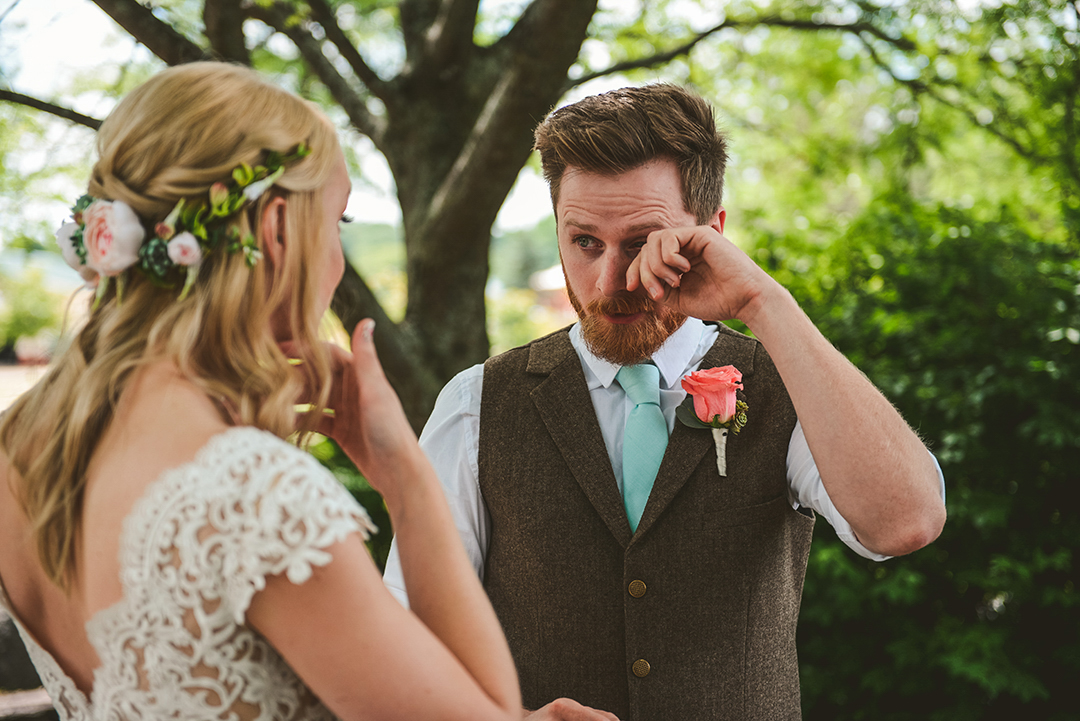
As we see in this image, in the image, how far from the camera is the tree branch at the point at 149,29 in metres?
3.25

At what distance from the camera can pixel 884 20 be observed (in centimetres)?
481

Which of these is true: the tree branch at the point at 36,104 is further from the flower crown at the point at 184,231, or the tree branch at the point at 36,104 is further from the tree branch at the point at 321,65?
the flower crown at the point at 184,231

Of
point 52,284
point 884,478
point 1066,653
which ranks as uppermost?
point 884,478

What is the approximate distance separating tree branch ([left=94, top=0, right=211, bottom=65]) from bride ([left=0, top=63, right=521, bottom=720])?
89.6 inches

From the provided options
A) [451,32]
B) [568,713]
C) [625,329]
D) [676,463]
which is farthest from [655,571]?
[451,32]

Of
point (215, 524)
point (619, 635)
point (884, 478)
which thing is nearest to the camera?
point (215, 524)

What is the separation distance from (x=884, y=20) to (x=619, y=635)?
14.5 ft

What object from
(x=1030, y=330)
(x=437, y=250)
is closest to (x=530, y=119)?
(x=437, y=250)

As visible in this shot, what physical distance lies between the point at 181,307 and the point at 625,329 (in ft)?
3.55

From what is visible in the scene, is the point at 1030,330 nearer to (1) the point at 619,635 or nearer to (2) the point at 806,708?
(2) the point at 806,708

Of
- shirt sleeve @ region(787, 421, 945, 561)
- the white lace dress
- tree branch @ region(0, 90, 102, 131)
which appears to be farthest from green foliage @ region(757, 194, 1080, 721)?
tree branch @ region(0, 90, 102, 131)

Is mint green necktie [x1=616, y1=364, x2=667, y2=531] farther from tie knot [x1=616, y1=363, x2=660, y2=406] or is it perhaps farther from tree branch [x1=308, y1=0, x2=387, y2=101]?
tree branch [x1=308, y1=0, x2=387, y2=101]

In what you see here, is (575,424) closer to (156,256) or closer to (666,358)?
(666,358)

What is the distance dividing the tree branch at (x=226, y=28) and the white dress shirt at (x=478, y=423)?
97.9 inches
